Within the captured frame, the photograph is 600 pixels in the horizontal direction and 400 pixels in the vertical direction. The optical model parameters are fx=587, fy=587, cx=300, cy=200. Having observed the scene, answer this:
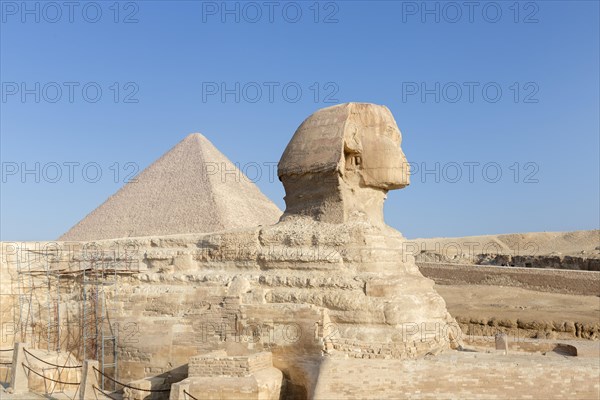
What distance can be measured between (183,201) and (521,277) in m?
14.9

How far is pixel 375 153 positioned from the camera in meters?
9.48

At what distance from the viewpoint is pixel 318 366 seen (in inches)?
313

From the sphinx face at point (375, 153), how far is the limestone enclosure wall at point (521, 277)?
16368mm

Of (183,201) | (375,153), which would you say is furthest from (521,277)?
(375,153)

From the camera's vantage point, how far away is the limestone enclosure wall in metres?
22.8

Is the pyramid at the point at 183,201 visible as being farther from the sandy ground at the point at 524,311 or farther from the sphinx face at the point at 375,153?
the sphinx face at the point at 375,153

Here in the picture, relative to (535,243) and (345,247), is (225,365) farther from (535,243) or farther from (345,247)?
(535,243)

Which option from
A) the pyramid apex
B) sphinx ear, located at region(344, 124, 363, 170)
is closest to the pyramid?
the pyramid apex

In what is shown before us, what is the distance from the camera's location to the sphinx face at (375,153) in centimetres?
945

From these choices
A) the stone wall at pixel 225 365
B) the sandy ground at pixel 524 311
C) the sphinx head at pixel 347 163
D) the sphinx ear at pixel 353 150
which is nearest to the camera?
the stone wall at pixel 225 365

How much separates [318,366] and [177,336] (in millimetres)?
2785

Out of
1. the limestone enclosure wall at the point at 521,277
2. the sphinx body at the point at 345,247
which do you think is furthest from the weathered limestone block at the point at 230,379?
the limestone enclosure wall at the point at 521,277

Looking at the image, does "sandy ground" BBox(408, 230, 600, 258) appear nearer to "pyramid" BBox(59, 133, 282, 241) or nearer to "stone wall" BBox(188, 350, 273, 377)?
"pyramid" BBox(59, 133, 282, 241)

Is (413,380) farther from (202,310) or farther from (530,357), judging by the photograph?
(202,310)
